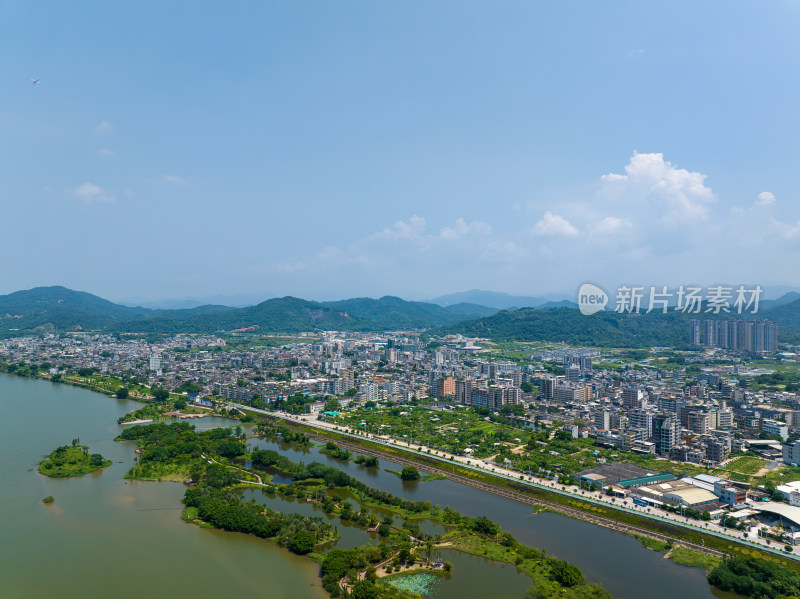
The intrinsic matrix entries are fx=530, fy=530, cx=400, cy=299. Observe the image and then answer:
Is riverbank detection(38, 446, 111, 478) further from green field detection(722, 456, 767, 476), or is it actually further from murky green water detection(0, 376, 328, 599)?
green field detection(722, 456, 767, 476)

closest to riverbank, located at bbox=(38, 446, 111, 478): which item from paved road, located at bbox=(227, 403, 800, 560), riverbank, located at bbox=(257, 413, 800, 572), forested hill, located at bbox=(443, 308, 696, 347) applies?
riverbank, located at bbox=(257, 413, 800, 572)

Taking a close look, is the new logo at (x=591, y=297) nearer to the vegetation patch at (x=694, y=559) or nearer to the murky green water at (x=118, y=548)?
the vegetation patch at (x=694, y=559)

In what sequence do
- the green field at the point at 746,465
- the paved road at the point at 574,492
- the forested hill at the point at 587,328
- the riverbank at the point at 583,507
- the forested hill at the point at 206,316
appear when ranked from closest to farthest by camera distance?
1. the riverbank at the point at 583,507
2. the paved road at the point at 574,492
3. the green field at the point at 746,465
4. the forested hill at the point at 587,328
5. the forested hill at the point at 206,316

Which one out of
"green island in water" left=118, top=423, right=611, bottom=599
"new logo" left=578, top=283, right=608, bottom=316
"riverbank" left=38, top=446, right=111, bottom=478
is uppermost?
"new logo" left=578, top=283, right=608, bottom=316

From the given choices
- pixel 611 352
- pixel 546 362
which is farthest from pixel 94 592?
pixel 611 352

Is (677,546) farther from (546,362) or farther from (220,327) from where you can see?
(220,327)

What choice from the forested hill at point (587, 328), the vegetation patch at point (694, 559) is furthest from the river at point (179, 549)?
the forested hill at point (587, 328)
